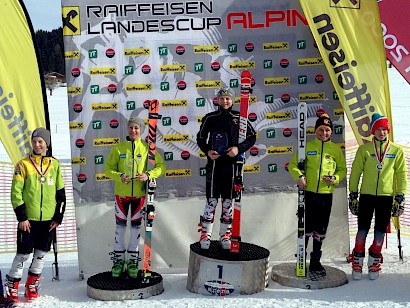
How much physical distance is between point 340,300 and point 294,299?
0.41m

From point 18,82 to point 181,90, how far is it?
5.60ft

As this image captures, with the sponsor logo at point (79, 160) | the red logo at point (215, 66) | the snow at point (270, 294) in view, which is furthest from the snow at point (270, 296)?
the red logo at point (215, 66)

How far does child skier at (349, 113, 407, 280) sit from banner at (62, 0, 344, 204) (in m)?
0.85

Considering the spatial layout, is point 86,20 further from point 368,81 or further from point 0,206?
point 0,206

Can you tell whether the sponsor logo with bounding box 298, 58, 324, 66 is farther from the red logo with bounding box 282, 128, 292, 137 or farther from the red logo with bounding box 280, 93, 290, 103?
the red logo with bounding box 282, 128, 292, 137

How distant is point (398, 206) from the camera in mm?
5691

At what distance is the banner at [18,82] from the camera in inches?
237

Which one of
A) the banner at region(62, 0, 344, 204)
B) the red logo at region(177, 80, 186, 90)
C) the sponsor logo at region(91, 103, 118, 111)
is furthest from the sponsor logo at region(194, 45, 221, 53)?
the sponsor logo at region(91, 103, 118, 111)

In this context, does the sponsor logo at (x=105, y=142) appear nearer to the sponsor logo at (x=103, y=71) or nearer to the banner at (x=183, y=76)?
the banner at (x=183, y=76)

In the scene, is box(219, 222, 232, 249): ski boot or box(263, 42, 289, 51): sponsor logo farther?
box(263, 42, 289, 51): sponsor logo

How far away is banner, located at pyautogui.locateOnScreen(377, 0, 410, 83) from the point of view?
6246 mm

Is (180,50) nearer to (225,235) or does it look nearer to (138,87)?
(138,87)

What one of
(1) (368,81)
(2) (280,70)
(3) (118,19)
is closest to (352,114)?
(1) (368,81)

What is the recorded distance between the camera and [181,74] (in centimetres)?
638
